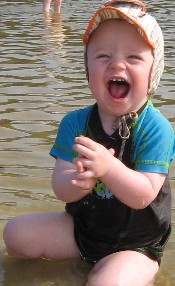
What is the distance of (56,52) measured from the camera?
7785 millimetres

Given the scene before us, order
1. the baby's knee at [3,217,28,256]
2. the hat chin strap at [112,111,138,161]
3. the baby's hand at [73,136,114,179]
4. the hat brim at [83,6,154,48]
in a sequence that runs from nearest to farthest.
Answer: the baby's hand at [73,136,114,179] < the hat brim at [83,6,154,48] < the hat chin strap at [112,111,138,161] < the baby's knee at [3,217,28,256]

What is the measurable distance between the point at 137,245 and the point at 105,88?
71 cm

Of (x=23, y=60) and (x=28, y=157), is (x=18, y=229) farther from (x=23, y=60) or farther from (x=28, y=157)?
(x=23, y=60)

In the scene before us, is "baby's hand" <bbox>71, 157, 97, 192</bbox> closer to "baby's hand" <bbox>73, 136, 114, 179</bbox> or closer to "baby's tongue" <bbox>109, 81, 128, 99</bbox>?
"baby's hand" <bbox>73, 136, 114, 179</bbox>

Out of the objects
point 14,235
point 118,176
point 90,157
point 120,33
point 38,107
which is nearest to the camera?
point 90,157

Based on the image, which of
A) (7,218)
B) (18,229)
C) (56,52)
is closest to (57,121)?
(7,218)

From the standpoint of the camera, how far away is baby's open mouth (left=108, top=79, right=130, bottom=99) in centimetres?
261

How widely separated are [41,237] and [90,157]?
75 centimetres

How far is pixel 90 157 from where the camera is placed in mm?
2373

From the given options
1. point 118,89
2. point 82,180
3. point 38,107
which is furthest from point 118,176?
point 38,107

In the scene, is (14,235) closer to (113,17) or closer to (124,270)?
(124,270)

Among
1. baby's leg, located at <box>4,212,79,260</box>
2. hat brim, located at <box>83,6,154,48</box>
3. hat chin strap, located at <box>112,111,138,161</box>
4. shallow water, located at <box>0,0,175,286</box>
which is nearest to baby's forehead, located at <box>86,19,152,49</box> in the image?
hat brim, located at <box>83,6,154,48</box>

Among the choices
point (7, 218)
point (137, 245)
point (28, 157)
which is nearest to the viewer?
point (137, 245)

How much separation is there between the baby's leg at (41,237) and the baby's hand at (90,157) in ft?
2.12
